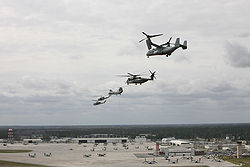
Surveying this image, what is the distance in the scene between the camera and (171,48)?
60.3 m

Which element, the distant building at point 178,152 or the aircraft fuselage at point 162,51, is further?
the distant building at point 178,152

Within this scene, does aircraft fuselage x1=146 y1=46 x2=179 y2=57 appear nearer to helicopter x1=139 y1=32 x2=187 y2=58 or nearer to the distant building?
helicopter x1=139 y1=32 x2=187 y2=58

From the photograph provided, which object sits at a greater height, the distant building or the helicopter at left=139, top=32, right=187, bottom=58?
the helicopter at left=139, top=32, right=187, bottom=58

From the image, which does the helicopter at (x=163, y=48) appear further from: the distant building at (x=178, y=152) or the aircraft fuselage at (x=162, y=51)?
the distant building at (x=178, y=152)

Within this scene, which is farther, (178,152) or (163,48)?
(178,152)

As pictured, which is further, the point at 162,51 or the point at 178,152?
the point at 178,152

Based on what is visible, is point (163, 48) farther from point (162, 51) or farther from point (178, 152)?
point (178, 152)

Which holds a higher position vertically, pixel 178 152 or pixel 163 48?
pixel 163 48

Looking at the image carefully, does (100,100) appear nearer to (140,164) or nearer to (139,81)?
(139,81)

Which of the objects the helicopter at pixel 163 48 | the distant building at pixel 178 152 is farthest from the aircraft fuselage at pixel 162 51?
the distant building at pixel 178 152

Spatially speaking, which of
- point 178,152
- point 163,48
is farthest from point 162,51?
point 178,152

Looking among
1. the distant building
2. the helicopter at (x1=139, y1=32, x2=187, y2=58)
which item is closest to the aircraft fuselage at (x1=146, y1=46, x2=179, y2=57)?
the helicopter at (x1=139, y1=32, x2=187, y2=58)

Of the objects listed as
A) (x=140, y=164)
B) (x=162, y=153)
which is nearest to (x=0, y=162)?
(x=140, y=164)

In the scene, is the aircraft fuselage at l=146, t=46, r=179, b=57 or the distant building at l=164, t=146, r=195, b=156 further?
the distant building at l=164, t=146, r=195, b=156
